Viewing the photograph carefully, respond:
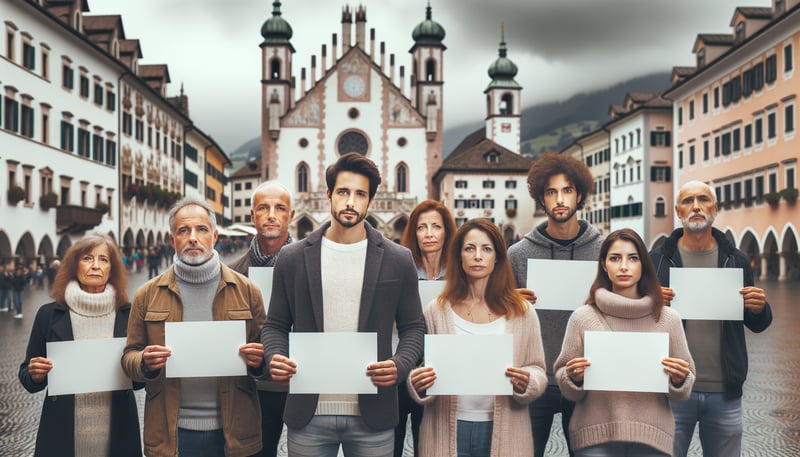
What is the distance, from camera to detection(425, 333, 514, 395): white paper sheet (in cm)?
369

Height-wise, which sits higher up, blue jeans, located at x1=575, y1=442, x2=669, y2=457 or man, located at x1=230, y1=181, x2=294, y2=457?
man, located at x1=230, y1=181, x2=294, y2=457

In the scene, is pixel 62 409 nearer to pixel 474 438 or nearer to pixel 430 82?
pixel 474 438

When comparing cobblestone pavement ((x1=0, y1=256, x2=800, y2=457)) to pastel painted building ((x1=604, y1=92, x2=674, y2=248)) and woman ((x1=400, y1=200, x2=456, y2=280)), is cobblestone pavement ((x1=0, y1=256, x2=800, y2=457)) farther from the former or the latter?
pastel painted building ((x1=604, y1=92, x2=674, y2=248))

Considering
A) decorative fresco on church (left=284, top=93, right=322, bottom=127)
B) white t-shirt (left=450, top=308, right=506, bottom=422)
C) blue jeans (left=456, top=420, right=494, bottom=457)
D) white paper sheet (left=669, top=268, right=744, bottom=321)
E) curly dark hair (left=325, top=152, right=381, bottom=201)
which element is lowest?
blue jeans (left=456, top=420, right=494, bottom=457)

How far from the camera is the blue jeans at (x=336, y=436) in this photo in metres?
3.65

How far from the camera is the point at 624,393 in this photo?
3.88m

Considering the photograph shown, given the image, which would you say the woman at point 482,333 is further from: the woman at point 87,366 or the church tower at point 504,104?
the church tower at point 504,104

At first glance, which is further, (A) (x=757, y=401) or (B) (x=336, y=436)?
(A) (x=757, y=401)

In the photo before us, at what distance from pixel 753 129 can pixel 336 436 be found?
3375 cm

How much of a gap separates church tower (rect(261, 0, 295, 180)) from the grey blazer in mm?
56058

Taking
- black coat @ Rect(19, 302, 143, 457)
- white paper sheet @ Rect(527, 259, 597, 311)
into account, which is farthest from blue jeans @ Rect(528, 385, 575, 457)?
black coat @ Rect(19, 302, 143, 457)

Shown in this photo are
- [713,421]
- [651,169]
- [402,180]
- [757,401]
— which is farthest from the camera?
[402,180]

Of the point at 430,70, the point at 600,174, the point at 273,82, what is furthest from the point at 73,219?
the point at 600,174

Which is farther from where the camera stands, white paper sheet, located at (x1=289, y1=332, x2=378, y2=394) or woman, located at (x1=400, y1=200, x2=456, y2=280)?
woman, located at (x1=400, y1=200, x2=456, y2=280)
